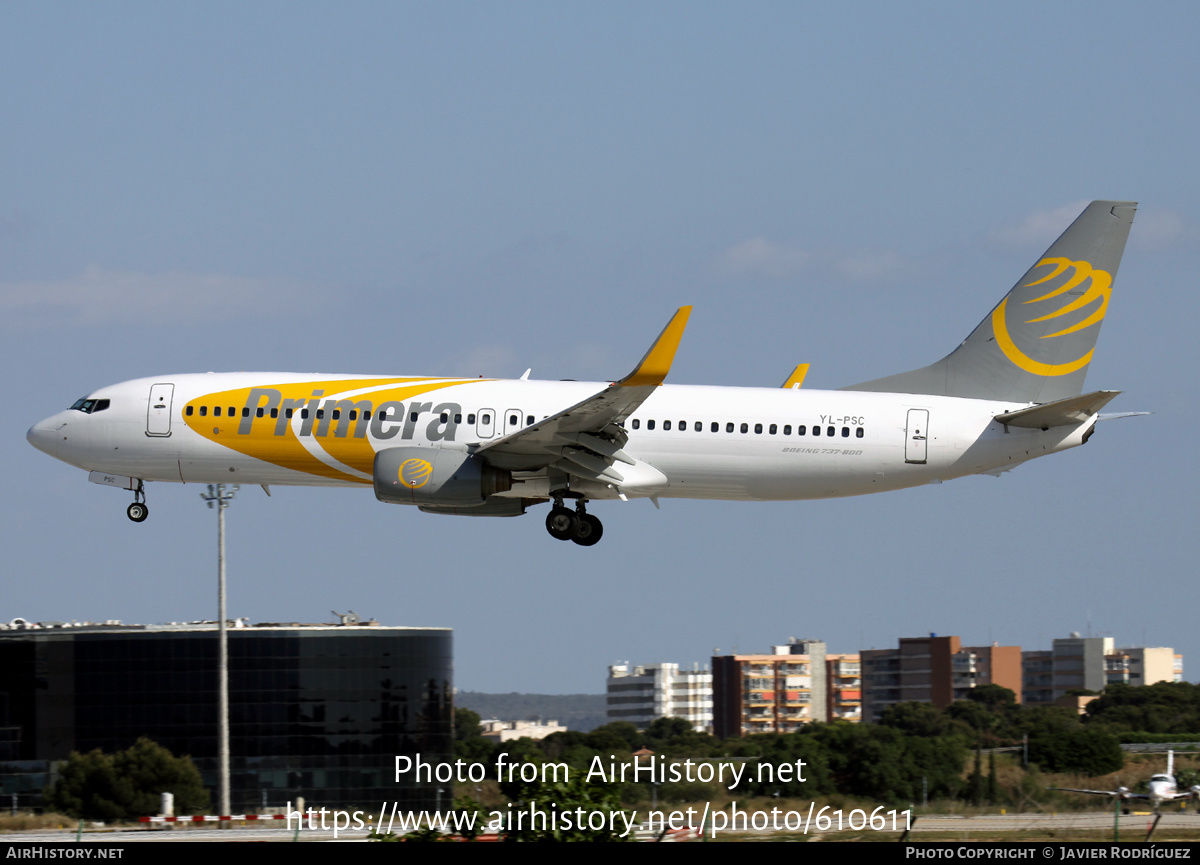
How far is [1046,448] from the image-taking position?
4062 centimetres

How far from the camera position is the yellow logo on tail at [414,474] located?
39469 millimetres

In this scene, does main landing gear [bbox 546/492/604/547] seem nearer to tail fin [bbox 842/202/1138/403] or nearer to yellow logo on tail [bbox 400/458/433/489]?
yellow logo on tail [bbox 400/458/433/489]

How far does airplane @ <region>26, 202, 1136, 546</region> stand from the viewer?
4019 cm

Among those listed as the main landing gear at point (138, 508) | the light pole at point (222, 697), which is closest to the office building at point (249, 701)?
the light pole at point (222, 697)

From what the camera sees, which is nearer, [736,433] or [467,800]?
[467,800]

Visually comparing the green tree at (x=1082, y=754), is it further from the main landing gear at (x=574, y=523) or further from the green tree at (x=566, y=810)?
the green tree at (x=566, y=810)

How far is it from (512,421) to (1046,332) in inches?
637

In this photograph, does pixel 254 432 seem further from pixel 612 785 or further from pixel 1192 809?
pixel 1192 809

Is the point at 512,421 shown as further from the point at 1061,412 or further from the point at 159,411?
the point at 1061,412

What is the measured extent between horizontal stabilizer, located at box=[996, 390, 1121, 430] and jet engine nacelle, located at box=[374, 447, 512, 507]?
14.8m

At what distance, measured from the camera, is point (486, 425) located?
41.2 m

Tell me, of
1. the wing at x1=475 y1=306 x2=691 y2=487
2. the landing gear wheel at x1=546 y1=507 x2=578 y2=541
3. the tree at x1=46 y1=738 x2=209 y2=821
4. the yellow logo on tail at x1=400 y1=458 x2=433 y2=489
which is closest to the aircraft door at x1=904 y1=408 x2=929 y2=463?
the wing at x1=475 y1=306 x2=691 y2=487
